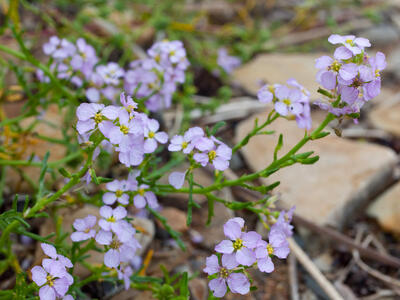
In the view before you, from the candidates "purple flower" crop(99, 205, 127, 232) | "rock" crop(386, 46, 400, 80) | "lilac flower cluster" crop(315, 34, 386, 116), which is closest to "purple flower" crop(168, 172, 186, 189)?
"purple flower" crop(99, 205, 127, 232)

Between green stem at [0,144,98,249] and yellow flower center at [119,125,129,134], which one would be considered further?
green stem at [0,144,98,249]

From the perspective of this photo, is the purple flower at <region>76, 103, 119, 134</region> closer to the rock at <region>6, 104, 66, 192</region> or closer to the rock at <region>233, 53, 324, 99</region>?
the rock at <region>6, 104, 66, 192</region>

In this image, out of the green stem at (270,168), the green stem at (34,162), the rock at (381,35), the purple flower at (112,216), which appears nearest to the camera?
→ the purple flower at (112,216)

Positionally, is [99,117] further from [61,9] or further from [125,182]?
[61,9]

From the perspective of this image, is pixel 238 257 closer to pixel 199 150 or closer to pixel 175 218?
pixel 199 150

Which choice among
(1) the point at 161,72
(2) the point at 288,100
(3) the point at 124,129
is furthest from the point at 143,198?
(1) the point at 161,72

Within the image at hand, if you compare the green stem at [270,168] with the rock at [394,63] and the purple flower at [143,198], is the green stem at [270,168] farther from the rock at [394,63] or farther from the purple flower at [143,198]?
the rock at [394,63]

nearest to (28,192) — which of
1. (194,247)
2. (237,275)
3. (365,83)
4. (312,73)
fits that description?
(194,247)

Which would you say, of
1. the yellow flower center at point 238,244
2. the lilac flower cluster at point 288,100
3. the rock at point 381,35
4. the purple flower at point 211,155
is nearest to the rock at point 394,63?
the rock at point 381,35
